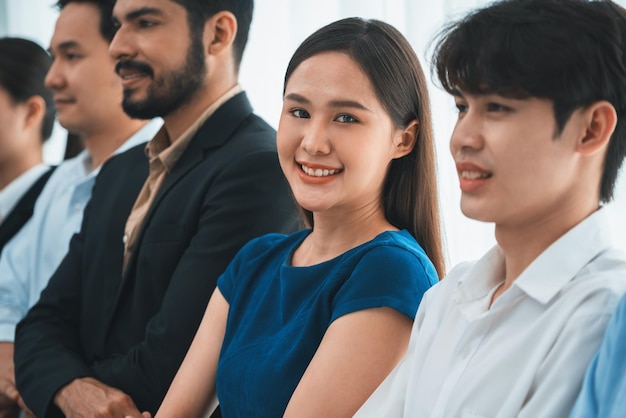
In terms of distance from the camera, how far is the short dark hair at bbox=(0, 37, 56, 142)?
3.15m

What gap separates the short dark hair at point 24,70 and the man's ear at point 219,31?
1169mm

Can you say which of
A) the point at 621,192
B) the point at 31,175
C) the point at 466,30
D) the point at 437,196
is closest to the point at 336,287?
the point at 437,196

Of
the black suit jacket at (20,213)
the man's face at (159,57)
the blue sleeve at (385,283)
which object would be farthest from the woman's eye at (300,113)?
the black suit jacket at (20,213)

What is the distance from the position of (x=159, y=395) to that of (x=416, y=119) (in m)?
0.80

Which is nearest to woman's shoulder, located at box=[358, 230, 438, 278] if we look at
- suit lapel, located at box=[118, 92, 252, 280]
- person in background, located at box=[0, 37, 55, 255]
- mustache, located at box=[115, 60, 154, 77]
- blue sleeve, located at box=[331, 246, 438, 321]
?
blue sleeve, located at box=[331, 246, 438, 321]

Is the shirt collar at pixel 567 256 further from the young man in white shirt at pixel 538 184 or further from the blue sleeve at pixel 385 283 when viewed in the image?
the blue sleeve at pixel 385 283

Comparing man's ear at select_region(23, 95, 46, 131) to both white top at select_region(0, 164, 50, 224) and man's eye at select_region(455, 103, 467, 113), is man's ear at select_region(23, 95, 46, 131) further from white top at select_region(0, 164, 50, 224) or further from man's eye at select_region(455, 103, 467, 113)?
man's eye at select_region(455, 103, 467, 113)

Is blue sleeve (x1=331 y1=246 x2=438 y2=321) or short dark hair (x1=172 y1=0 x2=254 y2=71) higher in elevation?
short dark hair (x1=172 y1=0 x2=254 y2=71)

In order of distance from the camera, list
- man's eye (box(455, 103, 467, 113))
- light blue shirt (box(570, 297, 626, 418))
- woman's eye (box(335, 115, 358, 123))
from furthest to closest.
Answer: woman's eye (box(335, 115, 358, 123)) < man's eye (box(455, 103, 467, 113)) < light blue shirt (box(570, 297, 626, 418))

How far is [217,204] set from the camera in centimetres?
193

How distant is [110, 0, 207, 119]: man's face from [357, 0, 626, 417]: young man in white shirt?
3.77 feet

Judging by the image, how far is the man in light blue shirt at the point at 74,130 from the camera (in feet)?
8.89

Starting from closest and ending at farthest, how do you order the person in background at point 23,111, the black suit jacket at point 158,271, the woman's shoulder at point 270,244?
1. the woman's shoulder at point 270,244
2. the black suit jacket at point 158,271
3. the person in background at point 23,111

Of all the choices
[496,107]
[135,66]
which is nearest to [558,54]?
[496,107]
